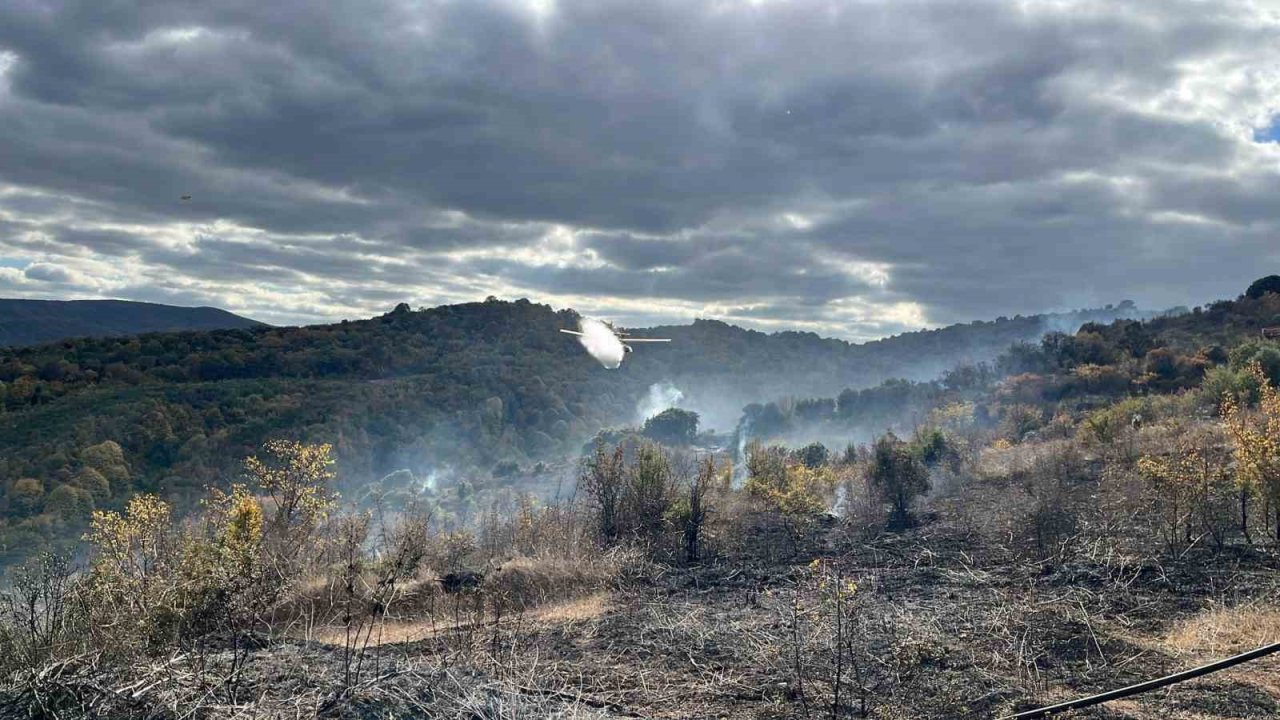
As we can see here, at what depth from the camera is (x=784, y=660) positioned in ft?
22.5

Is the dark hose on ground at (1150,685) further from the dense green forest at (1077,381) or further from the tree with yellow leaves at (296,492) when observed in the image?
the dense green forest at (1077,381)

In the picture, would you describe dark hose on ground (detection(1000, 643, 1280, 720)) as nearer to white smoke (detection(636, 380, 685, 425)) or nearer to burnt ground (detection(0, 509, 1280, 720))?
burnt ground (detection(0, 509, 1280, 720))

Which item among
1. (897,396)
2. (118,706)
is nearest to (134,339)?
(897,396)

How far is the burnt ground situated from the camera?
5629 mm

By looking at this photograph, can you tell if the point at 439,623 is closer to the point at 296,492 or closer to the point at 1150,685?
the point at 296,492

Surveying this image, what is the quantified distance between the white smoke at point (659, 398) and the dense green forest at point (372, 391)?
108 centimetres

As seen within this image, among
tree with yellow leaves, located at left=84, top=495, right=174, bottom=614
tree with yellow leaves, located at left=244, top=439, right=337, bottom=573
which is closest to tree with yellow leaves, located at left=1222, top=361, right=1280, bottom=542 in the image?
tree with yellow leaves, located at left=84, top=495, right=174, bottom=614

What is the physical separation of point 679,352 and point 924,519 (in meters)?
99.6

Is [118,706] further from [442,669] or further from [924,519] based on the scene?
[924,519]

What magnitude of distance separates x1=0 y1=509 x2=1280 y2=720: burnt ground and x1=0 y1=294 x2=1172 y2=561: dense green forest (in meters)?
40.7

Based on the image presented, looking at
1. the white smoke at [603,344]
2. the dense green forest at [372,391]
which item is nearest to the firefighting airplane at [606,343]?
the white smoke at [603,344]

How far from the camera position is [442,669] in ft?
20.7

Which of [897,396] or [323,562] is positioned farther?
[897,396]

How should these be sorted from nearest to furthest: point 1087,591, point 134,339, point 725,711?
point 725,711 → point 1087,591 → point 134,339
